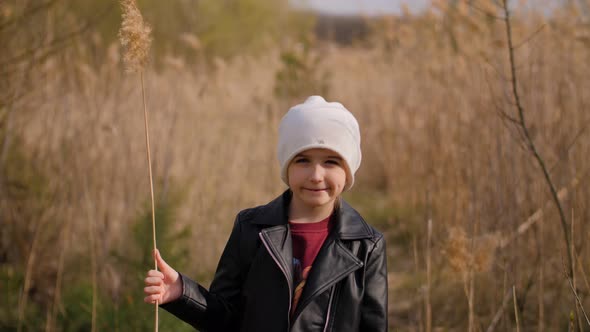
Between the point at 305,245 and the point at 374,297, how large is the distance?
172 millimetres

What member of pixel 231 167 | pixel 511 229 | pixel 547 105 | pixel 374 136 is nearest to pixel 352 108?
pixel 374 136

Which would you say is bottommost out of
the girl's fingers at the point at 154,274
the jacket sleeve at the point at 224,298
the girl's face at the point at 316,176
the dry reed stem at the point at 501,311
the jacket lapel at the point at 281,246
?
the dry reed stem at the point at 501,311

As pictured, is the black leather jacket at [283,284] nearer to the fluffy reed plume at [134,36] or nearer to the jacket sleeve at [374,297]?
the jacket sleeve at [374,297]

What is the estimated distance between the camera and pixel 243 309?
1358 mm

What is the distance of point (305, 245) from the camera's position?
1328 mm

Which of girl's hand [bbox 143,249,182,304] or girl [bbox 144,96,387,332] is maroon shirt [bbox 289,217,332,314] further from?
girl's hand [bbox 143,249,182,304]

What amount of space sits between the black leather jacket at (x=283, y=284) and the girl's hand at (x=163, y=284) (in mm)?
17

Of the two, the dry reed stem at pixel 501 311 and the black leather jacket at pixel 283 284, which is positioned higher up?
the black leather jacket at pixel 283 284

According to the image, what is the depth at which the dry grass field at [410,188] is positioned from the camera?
217cm

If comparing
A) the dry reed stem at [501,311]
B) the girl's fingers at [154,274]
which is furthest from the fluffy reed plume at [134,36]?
the dry reed stem at [501,311]

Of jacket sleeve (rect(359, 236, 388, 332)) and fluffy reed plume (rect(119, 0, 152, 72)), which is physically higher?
fluffy reed plume (rect(119, 0, 152, 72))

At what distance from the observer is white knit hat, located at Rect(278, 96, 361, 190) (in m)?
1.26

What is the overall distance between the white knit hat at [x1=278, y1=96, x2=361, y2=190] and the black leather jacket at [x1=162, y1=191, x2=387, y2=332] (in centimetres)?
12

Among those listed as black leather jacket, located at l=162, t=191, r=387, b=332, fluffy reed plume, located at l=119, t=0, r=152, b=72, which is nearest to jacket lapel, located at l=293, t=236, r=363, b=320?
black leather jacket, located at l=162, t=191, r=387, b=332
